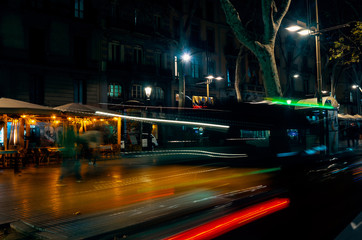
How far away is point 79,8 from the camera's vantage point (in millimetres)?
26984

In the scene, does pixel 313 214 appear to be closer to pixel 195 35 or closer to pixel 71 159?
pixel 71 159

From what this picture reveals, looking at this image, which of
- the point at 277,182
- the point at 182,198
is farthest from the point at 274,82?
the point at 182,198

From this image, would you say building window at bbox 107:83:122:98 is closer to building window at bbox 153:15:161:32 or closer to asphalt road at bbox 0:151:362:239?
building window at bbox 153:15:161:32

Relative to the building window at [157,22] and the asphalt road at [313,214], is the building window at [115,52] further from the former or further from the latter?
the asphalt road at [313,214]

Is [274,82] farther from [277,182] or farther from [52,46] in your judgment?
[52,46]

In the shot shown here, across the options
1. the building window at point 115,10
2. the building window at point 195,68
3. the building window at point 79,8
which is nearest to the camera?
the building window at point 79,8

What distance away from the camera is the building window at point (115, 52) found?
2869 cm

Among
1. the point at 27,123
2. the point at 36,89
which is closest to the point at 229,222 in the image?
the point at 27,123

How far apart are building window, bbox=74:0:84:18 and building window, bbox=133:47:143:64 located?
6.03 m

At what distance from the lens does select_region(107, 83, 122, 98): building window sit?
28641 millimetres

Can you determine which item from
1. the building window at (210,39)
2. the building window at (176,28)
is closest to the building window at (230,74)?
the building window at (210,39)

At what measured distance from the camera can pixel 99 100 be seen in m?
27.5

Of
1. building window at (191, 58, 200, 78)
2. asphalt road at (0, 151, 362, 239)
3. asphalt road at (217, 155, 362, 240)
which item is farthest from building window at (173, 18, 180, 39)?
asphalt road at (217, 155, 362, 240)

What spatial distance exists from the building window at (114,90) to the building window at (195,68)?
32.7ft
